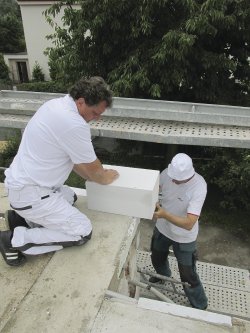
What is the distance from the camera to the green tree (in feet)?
20.1

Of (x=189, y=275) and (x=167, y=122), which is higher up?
(x=167, y=122)

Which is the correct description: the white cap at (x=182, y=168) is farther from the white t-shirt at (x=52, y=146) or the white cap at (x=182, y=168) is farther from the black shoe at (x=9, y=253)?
the black shoe at (x=9, y=253)

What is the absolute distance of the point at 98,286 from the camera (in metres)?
2.73

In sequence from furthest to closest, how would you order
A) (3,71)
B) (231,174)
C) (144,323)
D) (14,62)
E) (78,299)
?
(14,62)
(3,71)
(231,174)
(78,299)
(144,323)

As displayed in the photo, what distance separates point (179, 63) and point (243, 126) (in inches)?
94.1

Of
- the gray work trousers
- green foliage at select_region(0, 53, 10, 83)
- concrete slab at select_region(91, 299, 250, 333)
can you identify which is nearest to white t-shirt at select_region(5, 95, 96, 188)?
concrete slab at select_region(91, 299, 250, 333)

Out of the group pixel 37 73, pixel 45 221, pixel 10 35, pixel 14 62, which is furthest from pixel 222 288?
pixel 10 35

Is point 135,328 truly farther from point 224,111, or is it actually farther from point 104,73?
point 104,73

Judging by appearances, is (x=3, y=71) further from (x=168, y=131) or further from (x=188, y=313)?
(x=188, y=313)

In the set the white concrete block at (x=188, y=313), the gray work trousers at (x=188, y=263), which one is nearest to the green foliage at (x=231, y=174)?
the gray work trousers at (x=188, y=263)

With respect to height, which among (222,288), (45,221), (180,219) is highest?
(45,221)

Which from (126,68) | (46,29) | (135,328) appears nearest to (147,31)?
(126,68)

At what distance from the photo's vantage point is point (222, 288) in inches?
180

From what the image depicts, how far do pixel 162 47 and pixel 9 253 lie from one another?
4.70 meters
